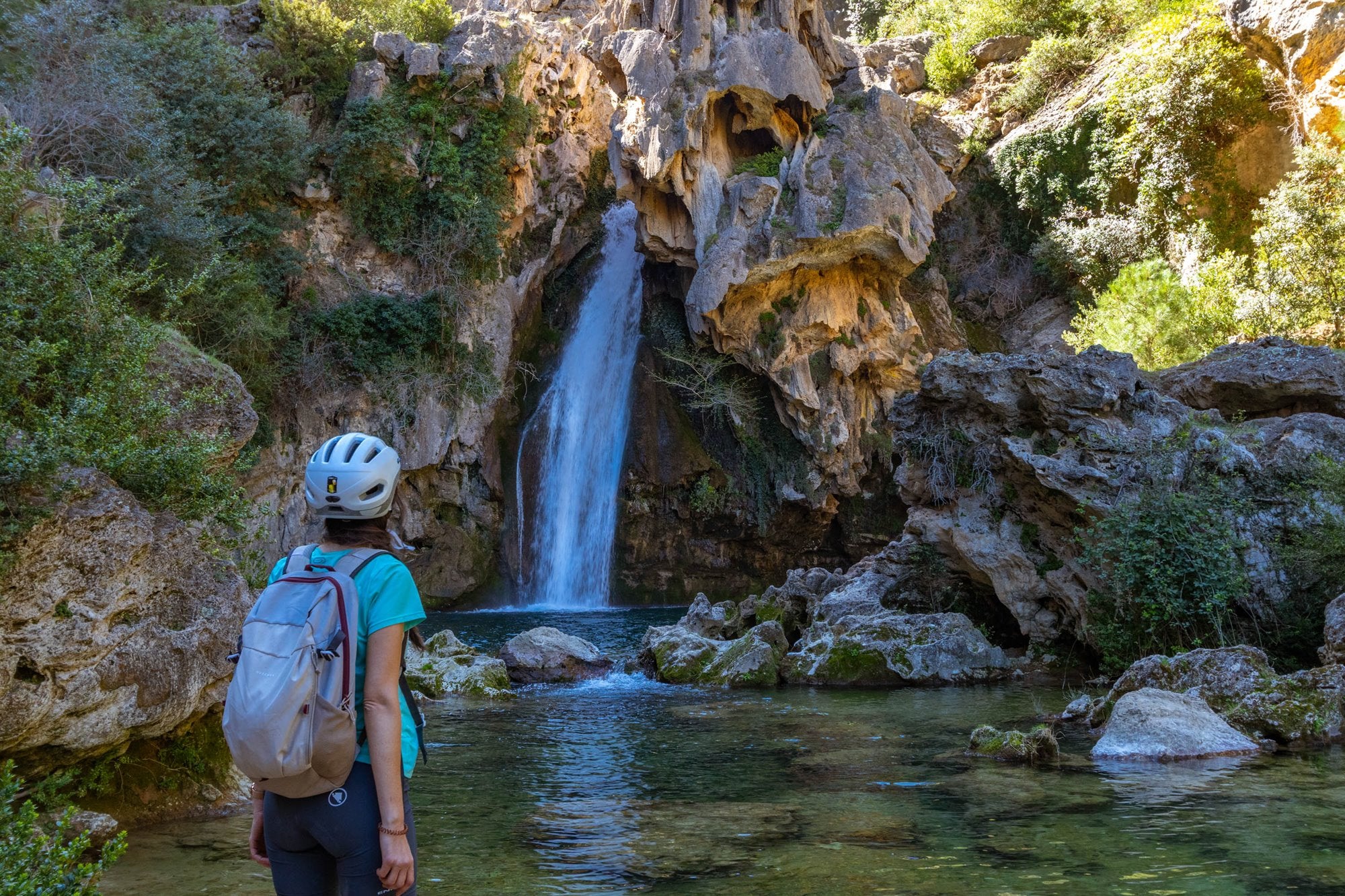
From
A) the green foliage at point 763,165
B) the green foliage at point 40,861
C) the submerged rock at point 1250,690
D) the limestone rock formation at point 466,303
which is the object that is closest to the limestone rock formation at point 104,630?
the green foliage at point 40,861

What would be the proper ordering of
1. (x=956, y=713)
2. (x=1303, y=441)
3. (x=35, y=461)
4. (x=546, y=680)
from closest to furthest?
1. (x=35, y=461)
2. (x=956, y=713)
3. (x=1303, y=441)
4. (x=546, y=680)

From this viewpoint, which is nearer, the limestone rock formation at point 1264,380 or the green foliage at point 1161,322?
the limestone rock formation at point 1264,380

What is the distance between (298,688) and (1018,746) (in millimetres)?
6332

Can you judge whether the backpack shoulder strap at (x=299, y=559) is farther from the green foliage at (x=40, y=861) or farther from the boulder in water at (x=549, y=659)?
the boulder in water at (x=549, y=659)

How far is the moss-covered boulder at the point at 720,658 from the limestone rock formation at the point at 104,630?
289 inches

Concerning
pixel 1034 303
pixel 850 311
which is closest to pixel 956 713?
pixel 850 311

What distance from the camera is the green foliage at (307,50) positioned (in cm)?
2405

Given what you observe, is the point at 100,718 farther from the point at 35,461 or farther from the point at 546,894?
the point at 546,894

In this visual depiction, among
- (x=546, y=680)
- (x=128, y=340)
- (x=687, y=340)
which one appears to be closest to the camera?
(x=128, y=340)

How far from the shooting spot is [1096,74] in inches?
1062

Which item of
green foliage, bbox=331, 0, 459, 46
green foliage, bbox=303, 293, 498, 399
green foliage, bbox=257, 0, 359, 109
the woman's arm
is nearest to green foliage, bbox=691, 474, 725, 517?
green foliage, bbox=303, 293, 498, 399

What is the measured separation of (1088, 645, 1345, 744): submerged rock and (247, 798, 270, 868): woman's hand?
7092 mm

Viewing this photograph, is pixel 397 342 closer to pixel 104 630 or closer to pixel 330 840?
pixel 104 630

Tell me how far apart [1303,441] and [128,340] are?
11.5m
